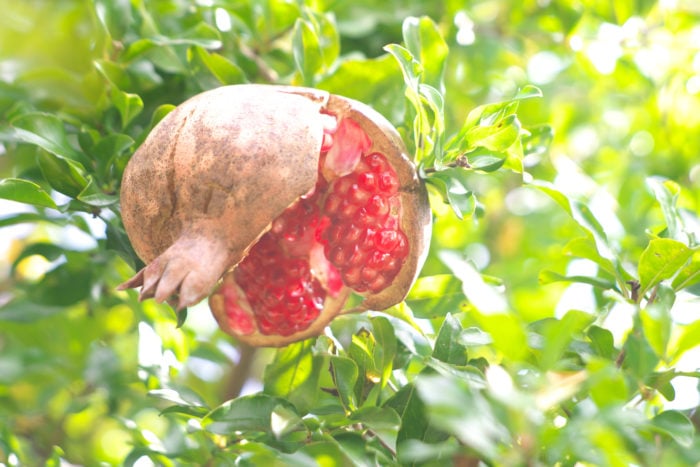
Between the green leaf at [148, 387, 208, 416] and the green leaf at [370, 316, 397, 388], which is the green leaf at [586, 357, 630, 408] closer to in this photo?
the green leaf at [370, 316, 397, 388]

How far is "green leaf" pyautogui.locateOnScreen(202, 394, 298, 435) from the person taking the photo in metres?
1.23

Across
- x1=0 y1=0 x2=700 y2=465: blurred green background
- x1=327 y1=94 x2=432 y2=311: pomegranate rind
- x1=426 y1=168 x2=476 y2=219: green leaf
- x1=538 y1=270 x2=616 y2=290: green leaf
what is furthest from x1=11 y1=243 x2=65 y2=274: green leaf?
x1=538 y1=270 x2=616 y2=290: green leaf

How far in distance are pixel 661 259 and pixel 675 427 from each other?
0.28 meters

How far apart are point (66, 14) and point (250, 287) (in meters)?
0.89

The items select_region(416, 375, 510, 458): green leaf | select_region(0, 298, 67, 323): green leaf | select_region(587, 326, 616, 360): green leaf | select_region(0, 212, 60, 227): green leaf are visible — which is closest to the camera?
select_region(416, 375, 510, 458): green leaf

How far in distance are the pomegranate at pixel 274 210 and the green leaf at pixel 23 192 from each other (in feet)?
0.45

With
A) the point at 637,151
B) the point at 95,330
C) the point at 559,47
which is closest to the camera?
the point at 95,330

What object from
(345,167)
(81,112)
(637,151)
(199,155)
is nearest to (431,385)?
(199,155)

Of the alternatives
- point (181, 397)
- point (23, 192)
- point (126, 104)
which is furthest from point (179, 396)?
point (126, 104)

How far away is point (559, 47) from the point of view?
7.50ft

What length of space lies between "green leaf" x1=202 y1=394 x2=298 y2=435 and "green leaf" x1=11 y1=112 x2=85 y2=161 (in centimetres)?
47

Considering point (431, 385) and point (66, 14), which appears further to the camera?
point (66, 14)

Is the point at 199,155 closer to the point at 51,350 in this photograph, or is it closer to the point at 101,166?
the point at 101,166

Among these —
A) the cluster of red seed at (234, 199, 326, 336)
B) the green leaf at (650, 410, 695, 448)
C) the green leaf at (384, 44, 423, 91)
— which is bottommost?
the cluster of red seed at (234, 199, 326, 336)
